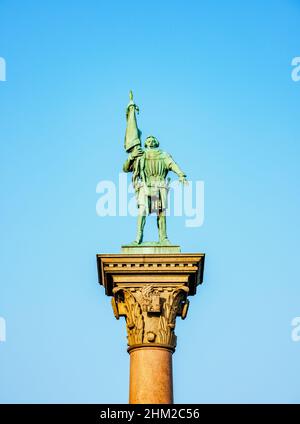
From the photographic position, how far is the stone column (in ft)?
116

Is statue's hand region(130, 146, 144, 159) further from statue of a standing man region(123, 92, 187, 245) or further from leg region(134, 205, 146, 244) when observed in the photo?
leg region(134, 205, 146, 244)

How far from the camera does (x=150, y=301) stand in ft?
118

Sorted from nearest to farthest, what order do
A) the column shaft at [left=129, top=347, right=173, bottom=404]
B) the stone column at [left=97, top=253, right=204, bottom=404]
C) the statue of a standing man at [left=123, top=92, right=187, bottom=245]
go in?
1. the column shaft at [left=129, top=347, right=173, bottom=404]
2. the stone column at [left=97, top=253, right=204, bottom=404]
3. the statue of a standing man at [left=123, top=92, right=187, bottom=245]

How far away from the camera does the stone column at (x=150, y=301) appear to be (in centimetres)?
3544

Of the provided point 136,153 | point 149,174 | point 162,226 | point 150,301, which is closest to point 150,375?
point 150,301

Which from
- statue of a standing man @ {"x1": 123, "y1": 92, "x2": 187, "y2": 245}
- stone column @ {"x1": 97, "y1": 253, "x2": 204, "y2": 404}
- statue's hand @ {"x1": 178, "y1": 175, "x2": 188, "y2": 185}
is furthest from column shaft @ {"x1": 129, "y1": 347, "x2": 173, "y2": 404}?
statue's hand @ {"x1": 178, "y1": 175, "x2": 188, "y2": 185}

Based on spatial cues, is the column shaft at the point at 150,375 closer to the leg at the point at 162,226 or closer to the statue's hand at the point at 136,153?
the leg at the point at 162,226

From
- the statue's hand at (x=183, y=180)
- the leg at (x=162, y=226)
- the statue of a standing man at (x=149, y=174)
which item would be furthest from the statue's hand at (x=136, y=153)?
the leg at (x=162, y=226)

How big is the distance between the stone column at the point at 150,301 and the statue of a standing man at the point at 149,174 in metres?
1.83

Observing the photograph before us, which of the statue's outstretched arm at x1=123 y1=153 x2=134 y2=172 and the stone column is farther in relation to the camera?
the statue's outstretched arm at x1=123 y1=153 x2=134 y2=172

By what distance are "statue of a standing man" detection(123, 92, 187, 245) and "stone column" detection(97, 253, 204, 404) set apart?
183 centimetres
